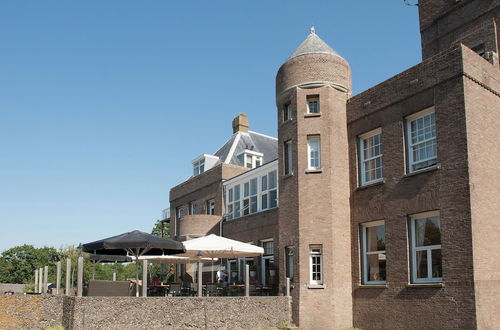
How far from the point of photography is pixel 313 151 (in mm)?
19562

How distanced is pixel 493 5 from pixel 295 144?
8547 millimetres

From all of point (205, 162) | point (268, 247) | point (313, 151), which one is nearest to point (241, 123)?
point (205, 162)

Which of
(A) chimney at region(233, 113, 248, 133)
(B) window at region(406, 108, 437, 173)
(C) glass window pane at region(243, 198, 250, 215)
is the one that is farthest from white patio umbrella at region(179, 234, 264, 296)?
(A) chimney at region(233, 113, 248, 133)

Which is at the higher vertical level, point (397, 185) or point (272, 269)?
point (397, 185)

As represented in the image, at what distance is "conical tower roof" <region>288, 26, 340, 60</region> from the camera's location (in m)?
20.1

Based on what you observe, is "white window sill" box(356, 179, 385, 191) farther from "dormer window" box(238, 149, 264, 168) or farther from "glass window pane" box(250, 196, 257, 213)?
"dormer window" box(238, 149, 264, 168)

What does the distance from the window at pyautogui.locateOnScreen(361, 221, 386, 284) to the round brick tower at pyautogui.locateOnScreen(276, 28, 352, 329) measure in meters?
0.56

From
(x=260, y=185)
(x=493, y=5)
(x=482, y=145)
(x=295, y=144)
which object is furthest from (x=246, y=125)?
Answer: (x=482, y=145)

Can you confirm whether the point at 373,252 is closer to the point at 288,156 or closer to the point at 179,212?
the point at 288,156

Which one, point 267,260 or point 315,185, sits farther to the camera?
point 267,260

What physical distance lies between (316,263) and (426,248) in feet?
13.2

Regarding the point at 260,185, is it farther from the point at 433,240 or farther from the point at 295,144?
the point at 433,240

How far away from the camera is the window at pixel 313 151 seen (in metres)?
19.4

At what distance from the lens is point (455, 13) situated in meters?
20.8
